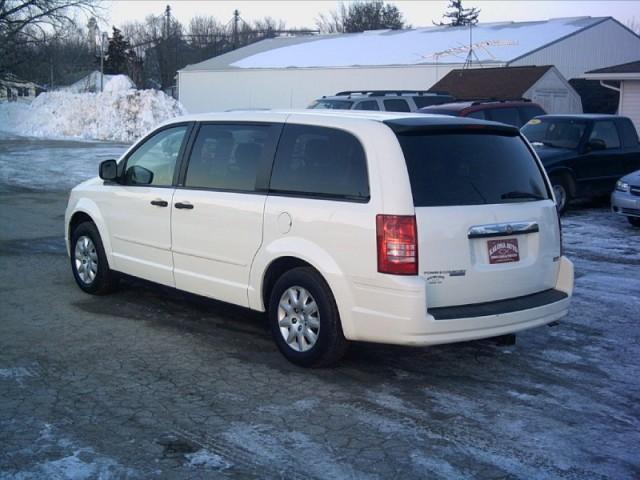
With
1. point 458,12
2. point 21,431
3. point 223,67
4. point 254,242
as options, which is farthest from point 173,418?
point 458,12

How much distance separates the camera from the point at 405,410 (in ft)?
16.7

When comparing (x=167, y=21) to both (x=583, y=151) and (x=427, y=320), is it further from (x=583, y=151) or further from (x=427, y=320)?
(x=427, y=320)

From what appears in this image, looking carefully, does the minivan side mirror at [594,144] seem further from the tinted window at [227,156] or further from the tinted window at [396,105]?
the tinted window at [227,156]

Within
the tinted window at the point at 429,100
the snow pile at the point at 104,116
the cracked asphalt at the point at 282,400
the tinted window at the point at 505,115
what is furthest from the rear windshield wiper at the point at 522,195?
the snow pile at the point at 104,116

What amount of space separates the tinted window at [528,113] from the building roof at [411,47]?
17992mm

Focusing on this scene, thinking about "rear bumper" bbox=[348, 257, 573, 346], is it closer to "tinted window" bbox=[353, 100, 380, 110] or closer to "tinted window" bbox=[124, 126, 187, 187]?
"tinted window" bbox=[124, 126, 187, 187]

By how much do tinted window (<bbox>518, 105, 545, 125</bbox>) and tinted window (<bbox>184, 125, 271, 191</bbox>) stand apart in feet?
35.9

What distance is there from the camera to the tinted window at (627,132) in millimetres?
14961

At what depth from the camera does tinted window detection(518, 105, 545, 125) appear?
16469 mm

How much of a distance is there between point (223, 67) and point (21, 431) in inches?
1810

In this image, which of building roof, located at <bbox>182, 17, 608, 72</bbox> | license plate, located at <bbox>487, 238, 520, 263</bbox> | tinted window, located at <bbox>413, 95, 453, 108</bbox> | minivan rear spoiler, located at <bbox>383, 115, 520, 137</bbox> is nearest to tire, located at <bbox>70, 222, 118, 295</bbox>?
minivan rear spoiler, located at <bbox>383, 115, 520, 137</bbox>

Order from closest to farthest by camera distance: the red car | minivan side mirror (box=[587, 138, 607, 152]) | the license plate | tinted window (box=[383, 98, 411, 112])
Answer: the license plate
minivan side mirror (box=[587, 138, 607, 152])
the red car
tinted window (box=[383, 98, 411, 112])

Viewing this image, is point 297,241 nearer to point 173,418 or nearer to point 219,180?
point 219,180

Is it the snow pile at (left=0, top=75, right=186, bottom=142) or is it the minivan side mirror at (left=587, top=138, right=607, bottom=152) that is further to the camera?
the snow pile at (left=0, top=75, right=186, bottom=142)
